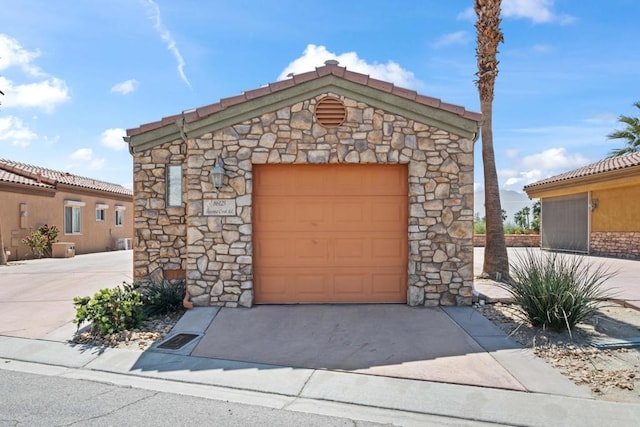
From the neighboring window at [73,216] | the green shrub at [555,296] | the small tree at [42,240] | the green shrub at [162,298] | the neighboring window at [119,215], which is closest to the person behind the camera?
the green shrub at [555,296]

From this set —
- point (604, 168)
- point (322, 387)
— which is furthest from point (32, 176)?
point (604, 168)

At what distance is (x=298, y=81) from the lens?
8.34m

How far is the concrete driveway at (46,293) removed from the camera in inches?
296

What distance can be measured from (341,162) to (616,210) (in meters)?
14.7

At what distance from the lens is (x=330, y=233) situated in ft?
28.5

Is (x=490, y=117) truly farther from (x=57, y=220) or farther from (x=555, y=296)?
(x=57, y=220)

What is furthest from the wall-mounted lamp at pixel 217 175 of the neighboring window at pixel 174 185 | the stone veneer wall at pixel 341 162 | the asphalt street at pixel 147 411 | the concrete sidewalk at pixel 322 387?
the asphalt street at pixel 147 411

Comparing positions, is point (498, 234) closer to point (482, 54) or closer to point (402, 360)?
point (482, 54)

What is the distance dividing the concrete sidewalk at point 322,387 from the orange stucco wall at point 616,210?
1391 centimetres

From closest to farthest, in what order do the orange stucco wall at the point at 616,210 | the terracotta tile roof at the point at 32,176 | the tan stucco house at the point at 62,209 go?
the orange stucco wall at the point at 616,210 → the tan stucco house at the point at 62,209 → the terracotta tile roof at the point at 32,176

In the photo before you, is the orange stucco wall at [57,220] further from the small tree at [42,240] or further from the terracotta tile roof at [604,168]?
the terracotta tile roof at [604,168]

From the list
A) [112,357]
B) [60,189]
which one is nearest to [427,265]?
[112,357]

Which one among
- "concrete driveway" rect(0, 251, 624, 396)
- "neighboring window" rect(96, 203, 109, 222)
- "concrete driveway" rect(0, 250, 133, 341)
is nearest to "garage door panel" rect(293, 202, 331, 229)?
"concrete driveway" rect(0, 251, 624, 396)

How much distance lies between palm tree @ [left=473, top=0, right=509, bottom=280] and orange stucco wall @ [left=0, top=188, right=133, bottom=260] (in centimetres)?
1865
